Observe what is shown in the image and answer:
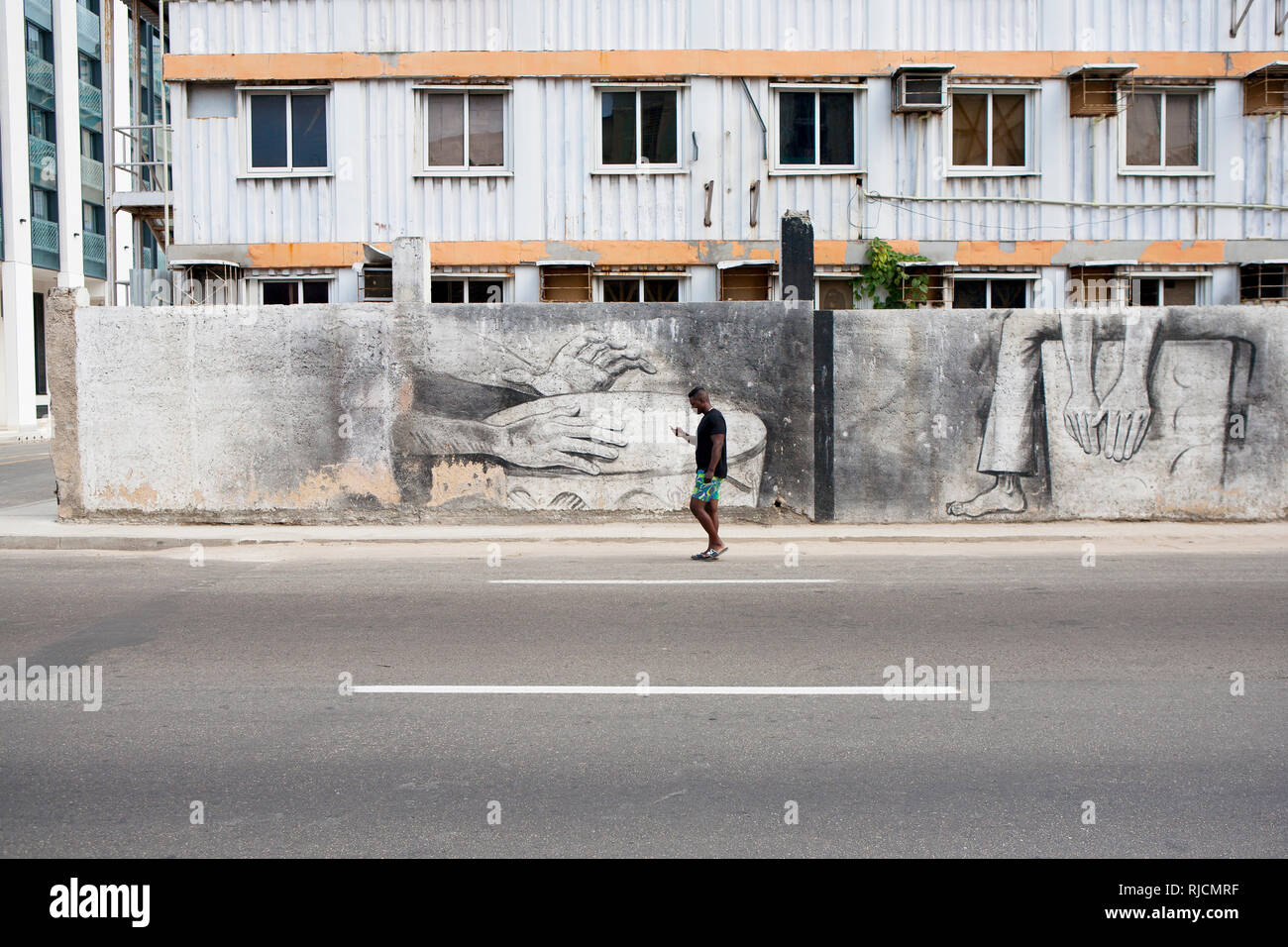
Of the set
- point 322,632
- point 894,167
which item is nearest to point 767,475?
point 894,167

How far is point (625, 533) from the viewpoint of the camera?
13438 mm

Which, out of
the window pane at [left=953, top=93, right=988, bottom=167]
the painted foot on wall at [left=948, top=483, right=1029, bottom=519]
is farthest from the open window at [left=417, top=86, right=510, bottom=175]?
the painted foot on wall at [left=948, top=483, right=1029, bottom=519]

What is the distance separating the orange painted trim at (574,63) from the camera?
17062 mm

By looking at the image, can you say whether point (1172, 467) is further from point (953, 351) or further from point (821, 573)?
point (821, 573)

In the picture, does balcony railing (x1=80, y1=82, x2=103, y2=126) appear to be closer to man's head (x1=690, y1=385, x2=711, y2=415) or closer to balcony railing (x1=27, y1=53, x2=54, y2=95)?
balcony railing (x1=27, y1=53, x2=54, y2=95)

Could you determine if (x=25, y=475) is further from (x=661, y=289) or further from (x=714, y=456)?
(x=714, y=456)

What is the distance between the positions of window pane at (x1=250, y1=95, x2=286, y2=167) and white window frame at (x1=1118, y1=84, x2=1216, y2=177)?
42.6 feet

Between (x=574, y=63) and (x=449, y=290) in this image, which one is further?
(x=449, y=290)

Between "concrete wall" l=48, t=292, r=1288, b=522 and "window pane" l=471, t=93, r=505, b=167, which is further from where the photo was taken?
"window pane" l=471, t=93, r=505, b=167

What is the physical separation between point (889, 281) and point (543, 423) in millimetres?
6201

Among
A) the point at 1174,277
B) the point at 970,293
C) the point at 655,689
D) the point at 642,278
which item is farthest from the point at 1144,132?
the point at 655,689

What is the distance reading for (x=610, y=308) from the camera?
14164 millimetres

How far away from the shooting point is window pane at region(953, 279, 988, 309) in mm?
17828

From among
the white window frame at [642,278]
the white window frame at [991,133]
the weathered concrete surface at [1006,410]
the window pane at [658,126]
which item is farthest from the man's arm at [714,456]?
the white window frame at [991,133]
